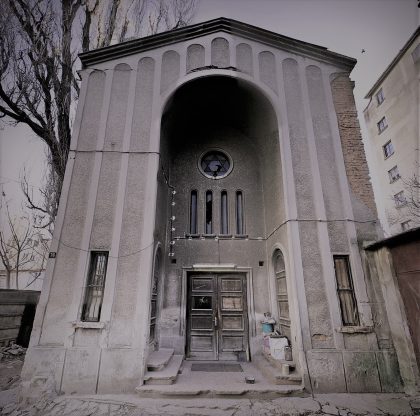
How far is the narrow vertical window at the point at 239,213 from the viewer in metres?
8.75

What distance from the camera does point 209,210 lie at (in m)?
9.04

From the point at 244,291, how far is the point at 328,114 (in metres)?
5.87

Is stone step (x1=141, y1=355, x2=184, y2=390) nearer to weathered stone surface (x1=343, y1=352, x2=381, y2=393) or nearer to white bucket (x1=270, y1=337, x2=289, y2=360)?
white bucket (x1=270, y1=337, x2=289, y2=360)

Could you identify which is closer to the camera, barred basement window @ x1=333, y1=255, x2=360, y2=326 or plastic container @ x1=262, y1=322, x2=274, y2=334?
barred basement window @ x1=333, y1=255, x2=360, y2=326

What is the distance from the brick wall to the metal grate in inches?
213

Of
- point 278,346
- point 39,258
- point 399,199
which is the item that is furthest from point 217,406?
point 399,199

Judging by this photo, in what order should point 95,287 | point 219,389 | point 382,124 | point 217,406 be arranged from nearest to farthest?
point 217,406 → point 219,389 → point 95,287 → point 382,124

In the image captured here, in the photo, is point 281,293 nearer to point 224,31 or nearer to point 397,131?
point 224,31

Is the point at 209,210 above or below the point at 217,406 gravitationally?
above

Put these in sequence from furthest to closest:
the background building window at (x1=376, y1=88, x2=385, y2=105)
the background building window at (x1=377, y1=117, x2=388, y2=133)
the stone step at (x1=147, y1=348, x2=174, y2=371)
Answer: the background building window at (x1=376, y1=88, x2=385, y2=105), the background building window at (x1=377, y1=117, x2=388, y2=133), the stone step at (x1=147, y1=348, x2=174, y2=371)

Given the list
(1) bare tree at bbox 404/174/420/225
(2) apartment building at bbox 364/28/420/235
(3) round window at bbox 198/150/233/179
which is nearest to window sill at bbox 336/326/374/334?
(3) round window at bbox 198/150/233/179

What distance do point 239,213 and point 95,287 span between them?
498 cm

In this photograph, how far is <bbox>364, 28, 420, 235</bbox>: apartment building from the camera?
60.5ft

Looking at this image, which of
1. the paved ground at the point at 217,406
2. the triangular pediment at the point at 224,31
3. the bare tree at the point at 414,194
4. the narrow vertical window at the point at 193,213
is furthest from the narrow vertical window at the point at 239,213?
the bare tree at the point at 414,194
